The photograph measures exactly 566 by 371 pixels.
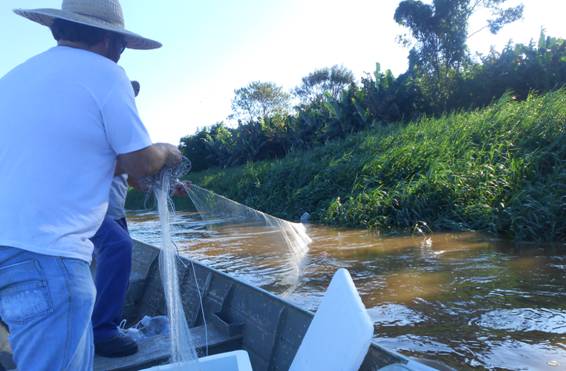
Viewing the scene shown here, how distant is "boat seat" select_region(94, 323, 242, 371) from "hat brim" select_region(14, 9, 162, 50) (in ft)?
5.50

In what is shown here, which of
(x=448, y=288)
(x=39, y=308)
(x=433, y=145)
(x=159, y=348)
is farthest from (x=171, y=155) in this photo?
(x=433, y=145)

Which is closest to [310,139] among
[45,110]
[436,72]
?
[436,72]

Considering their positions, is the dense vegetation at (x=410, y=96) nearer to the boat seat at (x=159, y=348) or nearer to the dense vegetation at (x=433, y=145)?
the dense vegetation at (x=433, y=145)

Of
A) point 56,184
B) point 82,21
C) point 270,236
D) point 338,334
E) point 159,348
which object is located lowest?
point 270,236

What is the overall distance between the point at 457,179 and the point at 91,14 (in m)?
7.33

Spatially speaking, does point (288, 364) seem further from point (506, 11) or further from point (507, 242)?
point (506, 11)

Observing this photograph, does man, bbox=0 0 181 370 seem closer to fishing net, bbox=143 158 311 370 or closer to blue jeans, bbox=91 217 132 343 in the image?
fishing net, bbox=143 158 311 370

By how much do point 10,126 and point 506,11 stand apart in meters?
21.8

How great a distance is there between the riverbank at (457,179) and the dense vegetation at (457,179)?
16mm

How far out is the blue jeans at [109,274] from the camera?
2707 mm

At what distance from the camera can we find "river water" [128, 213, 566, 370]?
3.65m

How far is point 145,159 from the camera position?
1.68m

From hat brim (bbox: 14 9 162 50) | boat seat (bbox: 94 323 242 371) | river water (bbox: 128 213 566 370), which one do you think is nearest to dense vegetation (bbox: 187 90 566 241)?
river water (bbox: 128 213 566 370)

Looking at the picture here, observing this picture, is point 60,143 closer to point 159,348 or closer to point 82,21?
point 82,21
